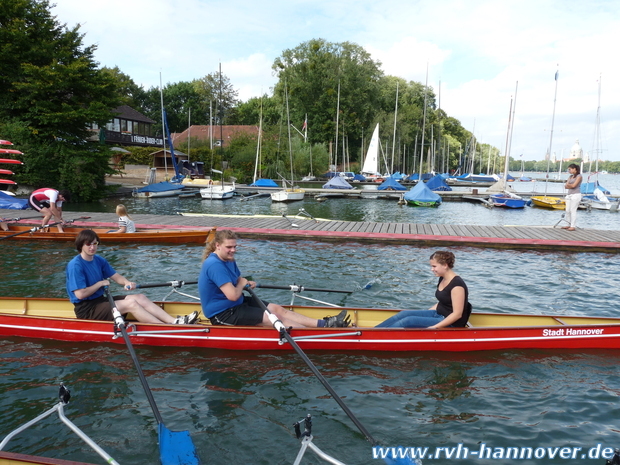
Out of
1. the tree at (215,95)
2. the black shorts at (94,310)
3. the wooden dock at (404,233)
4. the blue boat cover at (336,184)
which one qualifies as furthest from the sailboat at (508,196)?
the tree at (215,95)

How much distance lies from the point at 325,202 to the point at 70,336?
105 ft

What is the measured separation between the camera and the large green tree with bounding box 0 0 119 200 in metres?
29.0

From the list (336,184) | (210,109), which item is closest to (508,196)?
(336,184)

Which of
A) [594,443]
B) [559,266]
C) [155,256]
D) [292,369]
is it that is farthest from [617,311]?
[155,256]

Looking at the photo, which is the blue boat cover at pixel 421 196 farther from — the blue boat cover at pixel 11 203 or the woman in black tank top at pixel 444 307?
the woman in black tank top at pixel 444 307

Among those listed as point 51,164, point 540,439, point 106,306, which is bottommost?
point 540,439

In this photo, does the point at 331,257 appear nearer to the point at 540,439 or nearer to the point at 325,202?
the point at 540,439

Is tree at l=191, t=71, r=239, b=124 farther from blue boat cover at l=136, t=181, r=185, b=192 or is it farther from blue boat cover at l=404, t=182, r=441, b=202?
blue boat cover at l=404, t=182, r=441, b=202

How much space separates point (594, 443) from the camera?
5191 millimetres

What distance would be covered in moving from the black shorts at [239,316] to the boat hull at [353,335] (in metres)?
0.12

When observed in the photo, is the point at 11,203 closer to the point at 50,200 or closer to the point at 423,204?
the point at 50,200

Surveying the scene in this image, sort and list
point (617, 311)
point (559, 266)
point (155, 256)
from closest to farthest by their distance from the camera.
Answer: point (617, 311) < point (559, 266) < point (155, 256)

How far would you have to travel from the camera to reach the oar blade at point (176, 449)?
450cm

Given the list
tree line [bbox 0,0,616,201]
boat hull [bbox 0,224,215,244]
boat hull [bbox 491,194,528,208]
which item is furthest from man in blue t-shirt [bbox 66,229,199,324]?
boat hull [bbox 491,194,528,208]
